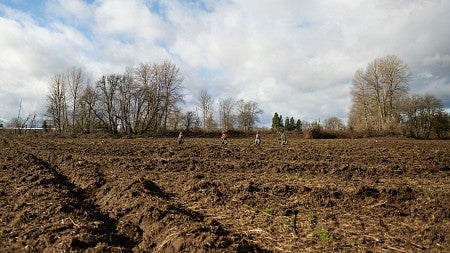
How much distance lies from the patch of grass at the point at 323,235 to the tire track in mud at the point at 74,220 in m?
3.19

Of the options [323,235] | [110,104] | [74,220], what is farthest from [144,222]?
[110,104]

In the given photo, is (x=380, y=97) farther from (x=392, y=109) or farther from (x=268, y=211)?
(x=268, y=211)

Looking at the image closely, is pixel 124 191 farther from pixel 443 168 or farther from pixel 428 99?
pixel 428 99

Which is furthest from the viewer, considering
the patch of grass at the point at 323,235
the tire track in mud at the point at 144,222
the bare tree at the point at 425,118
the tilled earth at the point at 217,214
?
the bare tree at the point at 425,118

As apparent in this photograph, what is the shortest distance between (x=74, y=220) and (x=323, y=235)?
15.3 ft

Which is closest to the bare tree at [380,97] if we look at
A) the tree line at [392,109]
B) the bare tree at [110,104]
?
the tree line at [392,109]

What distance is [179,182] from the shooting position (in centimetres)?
1125

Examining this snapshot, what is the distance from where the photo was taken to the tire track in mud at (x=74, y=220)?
19.1 ft

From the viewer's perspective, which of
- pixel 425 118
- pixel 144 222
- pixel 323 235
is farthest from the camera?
pixel 425 118

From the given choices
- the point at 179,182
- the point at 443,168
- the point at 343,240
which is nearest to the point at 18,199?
the point at 179,182

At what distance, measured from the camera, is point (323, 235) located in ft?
20.6

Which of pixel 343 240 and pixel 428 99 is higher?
pixel 428 99

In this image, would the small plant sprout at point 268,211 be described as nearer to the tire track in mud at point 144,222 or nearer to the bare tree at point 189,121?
the tire track in mud at point 144,222

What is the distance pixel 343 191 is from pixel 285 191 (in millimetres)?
1470
